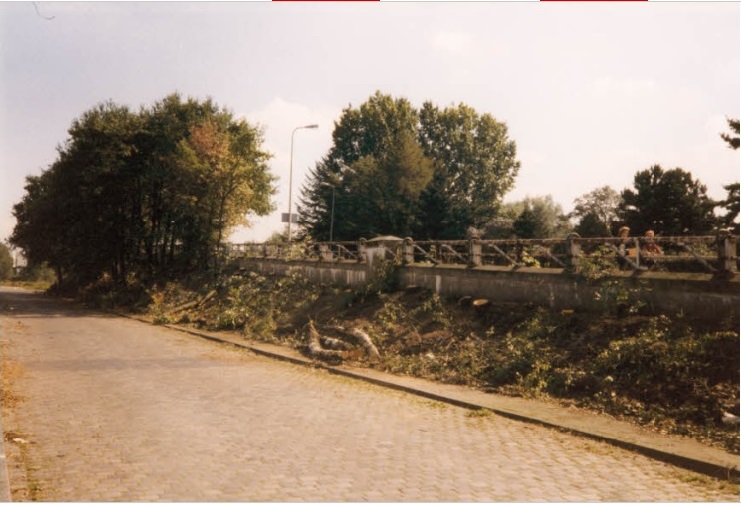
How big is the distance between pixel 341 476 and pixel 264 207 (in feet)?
106

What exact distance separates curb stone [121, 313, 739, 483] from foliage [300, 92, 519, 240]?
33.0m

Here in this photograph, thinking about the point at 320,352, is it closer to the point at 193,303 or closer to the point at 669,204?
the point at 193,303

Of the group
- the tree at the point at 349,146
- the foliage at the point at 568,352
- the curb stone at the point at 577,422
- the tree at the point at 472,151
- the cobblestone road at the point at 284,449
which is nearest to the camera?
the cobblestone road at the point at 284,449

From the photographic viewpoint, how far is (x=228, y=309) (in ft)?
72.5

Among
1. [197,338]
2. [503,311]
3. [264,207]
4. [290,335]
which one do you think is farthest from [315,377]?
[264,207]

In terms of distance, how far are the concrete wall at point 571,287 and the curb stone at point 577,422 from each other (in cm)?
309

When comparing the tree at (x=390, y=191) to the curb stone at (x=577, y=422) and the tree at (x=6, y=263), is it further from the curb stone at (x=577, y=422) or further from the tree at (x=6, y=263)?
the tree at (x=6, y=263)

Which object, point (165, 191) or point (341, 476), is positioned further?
point (165, 191)

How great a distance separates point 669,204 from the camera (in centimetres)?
4056

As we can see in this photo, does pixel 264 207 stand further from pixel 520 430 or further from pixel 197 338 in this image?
pixel 520 430

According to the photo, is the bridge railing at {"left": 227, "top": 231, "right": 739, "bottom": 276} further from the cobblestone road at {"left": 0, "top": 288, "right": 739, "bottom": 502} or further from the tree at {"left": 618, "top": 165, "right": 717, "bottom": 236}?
the tree at {"left": 618, "top": 165, "right": 717, "bottom": 236}

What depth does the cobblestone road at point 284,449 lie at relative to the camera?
5500 millimetres

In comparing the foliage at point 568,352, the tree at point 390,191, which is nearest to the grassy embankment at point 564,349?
the foliage at point 568,352

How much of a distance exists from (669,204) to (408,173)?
64.5ft
